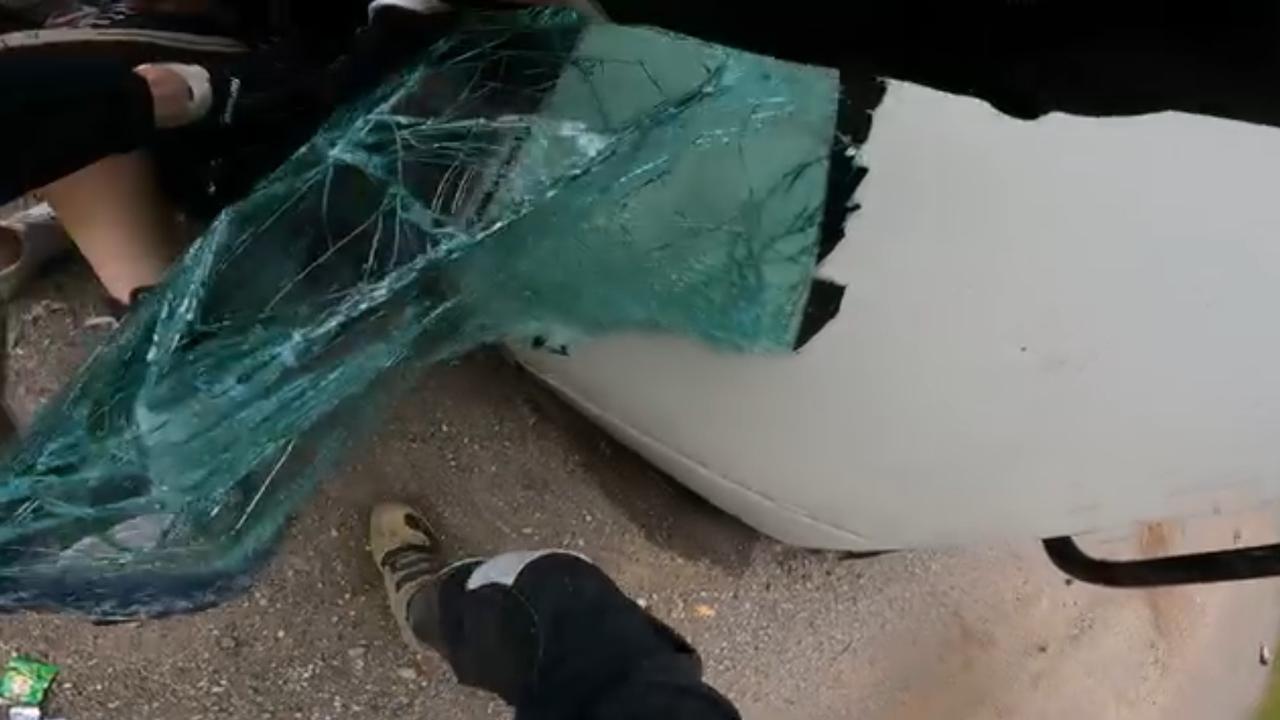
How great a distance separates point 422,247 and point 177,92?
0.69ft

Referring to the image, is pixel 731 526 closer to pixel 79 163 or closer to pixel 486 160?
pixel 486 160

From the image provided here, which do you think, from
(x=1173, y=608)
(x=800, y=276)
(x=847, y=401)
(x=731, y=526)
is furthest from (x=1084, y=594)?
(x=800, y=276)

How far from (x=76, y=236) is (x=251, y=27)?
212mm

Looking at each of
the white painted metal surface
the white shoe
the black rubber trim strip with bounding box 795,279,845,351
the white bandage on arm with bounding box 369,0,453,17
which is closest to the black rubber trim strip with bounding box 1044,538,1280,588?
the white painted metal surface

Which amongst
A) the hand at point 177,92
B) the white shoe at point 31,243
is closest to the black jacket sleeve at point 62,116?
the hand at point 177,92

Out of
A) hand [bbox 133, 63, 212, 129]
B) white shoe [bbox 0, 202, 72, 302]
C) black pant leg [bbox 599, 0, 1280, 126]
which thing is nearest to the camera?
black pant leg [bbox 599, 0, 1280, 126]

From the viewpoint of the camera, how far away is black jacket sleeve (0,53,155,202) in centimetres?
75

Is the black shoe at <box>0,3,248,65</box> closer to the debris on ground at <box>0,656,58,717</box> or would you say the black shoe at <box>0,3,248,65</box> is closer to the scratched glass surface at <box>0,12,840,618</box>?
the scratched glass surface at <box>0,12,840,618</box>

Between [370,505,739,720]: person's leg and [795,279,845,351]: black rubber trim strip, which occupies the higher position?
[795,279,845,351]: black rubber trim strip

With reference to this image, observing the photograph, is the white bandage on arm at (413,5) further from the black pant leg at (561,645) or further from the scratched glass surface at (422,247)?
the black pant leg at (561,645)

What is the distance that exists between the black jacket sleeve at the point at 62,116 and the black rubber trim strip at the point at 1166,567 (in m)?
0.91

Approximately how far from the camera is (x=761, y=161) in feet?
2.70

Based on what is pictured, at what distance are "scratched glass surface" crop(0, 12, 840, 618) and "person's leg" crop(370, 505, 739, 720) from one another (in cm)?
22

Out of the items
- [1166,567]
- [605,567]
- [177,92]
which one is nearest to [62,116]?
[177,92]
